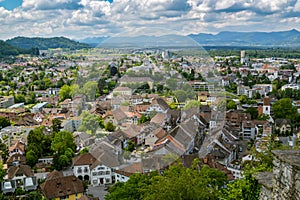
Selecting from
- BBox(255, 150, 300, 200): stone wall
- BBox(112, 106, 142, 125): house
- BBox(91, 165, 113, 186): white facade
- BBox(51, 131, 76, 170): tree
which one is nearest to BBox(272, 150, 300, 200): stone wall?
BBox(255, 150, 300, 200): stone wall

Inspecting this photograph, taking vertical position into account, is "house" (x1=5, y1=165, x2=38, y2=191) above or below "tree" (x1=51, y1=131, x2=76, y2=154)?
below

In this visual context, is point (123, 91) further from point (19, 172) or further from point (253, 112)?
point (253, 112)

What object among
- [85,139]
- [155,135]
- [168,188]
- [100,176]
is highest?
[155,135]

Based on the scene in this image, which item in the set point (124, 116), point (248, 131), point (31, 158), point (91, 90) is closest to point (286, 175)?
point (124, 116)

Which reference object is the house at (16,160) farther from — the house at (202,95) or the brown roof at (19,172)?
the house at (202,95)

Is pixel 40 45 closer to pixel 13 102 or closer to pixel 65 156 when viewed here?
pixel 13 102

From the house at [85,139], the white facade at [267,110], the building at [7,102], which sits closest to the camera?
the house at [85,139]

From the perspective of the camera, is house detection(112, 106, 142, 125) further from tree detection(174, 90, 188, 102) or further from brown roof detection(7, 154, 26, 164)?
brown roof detection(7, 154, 26, 164)

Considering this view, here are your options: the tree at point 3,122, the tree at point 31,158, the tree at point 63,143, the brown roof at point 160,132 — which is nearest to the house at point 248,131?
the tree at point 63,143
